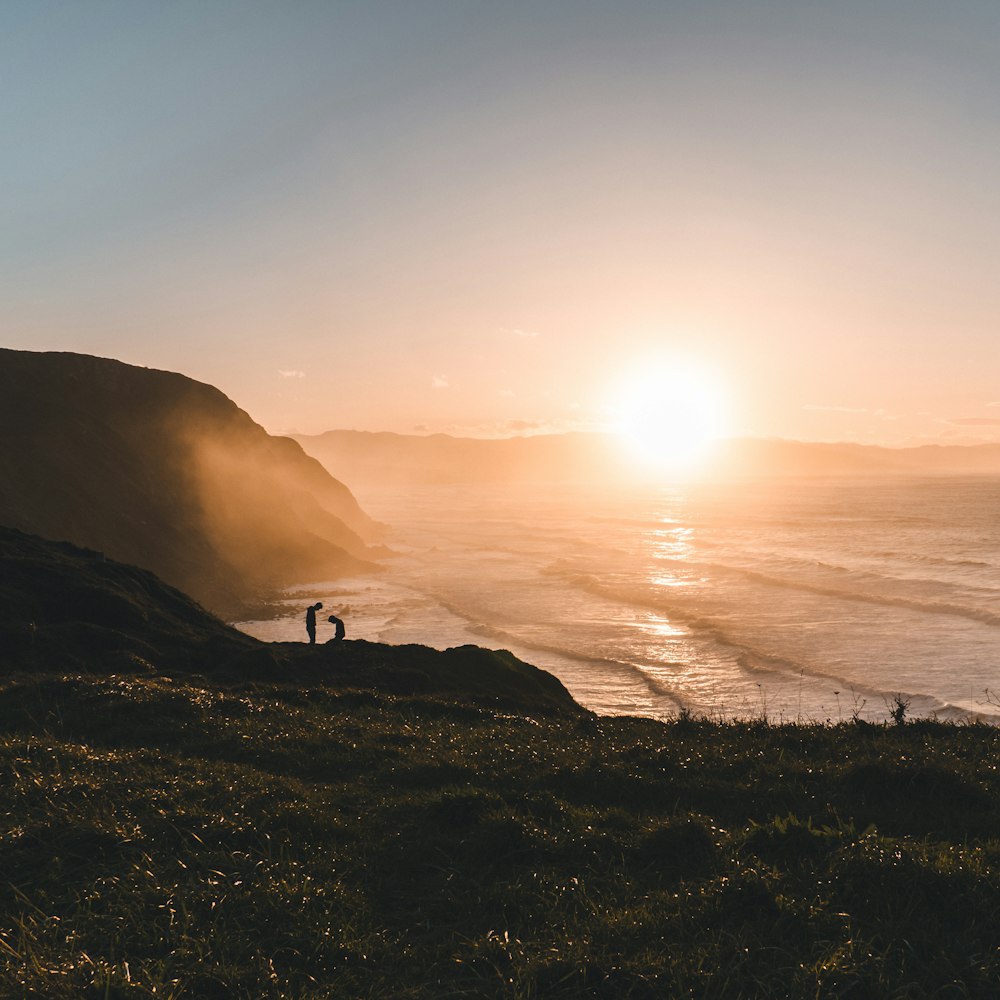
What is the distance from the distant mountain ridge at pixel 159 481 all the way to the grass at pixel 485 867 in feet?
144

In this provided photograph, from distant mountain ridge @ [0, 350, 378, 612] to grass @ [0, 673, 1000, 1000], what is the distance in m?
43.8

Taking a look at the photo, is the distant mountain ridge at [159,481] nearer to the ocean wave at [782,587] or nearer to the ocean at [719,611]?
the ocean at [719,611]

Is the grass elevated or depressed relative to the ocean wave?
elevated

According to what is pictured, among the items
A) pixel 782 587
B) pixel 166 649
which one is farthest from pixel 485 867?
pixel 782 587

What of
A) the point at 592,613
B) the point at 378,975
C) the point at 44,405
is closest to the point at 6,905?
the point at 378,975

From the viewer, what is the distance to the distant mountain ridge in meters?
52.2

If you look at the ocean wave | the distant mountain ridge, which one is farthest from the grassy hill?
the distant mountain ridge

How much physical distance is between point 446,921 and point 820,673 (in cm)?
3327

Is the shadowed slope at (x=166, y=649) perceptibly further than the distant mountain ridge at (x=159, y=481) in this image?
No

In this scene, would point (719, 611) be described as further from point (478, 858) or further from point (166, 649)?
point (478, 858)

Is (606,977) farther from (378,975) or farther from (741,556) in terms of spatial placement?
(741,556)

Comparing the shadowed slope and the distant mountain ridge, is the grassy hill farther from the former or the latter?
the distant mountain ridge

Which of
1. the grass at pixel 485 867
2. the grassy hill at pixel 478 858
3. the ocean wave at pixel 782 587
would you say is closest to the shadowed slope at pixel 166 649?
the grassy hill at pixel 478 858

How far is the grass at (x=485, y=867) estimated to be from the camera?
16.1 ft
